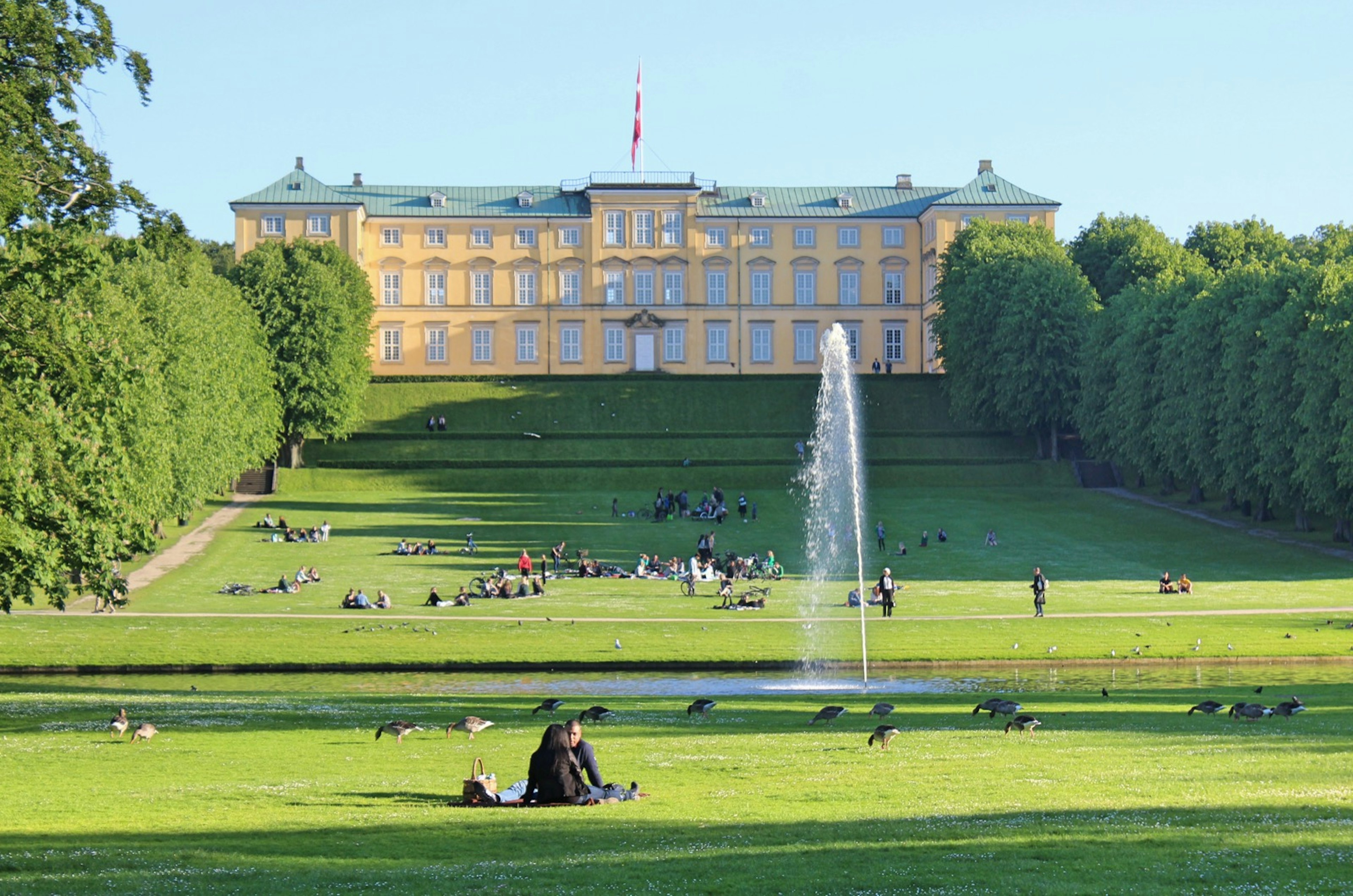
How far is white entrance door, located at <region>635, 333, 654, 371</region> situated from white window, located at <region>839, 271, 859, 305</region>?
47.2 ft

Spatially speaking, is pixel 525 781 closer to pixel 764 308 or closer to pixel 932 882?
pixel 932 882

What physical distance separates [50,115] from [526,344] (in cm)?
9620

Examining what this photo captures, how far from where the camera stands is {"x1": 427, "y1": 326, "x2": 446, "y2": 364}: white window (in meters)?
118

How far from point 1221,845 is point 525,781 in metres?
6.96

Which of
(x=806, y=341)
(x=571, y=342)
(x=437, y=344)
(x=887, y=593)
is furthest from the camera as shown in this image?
(x=806, y=341)

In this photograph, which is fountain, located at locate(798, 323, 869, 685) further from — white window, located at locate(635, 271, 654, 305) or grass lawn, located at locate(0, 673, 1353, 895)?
white window, located at locate(635, 271, 654, 305)

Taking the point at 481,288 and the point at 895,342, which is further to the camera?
the point at 895,342

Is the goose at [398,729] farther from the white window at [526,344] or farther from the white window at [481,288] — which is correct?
the white window at [481,288]

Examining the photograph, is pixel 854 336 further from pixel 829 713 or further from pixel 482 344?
pixel 829 713

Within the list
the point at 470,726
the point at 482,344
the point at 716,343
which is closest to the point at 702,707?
the point at 470,726

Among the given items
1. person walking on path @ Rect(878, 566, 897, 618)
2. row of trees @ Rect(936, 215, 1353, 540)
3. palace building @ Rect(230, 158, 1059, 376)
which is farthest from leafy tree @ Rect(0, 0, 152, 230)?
palace building @ Rect(230, 158, 1059, 376)

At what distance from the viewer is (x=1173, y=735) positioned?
20656mm

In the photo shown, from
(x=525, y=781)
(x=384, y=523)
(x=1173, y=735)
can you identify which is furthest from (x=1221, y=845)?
(x=384, y=523)

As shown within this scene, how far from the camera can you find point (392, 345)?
385ft
